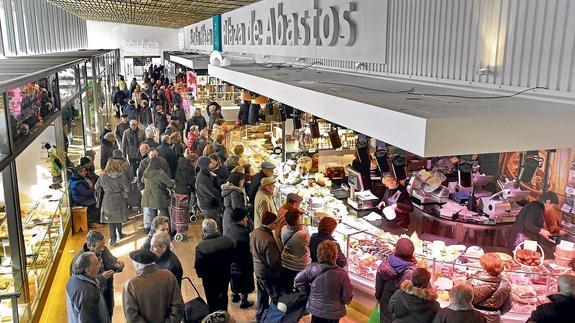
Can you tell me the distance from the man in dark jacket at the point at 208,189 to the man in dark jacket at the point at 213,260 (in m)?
2.16

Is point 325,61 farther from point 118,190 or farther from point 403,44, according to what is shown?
point 118,190

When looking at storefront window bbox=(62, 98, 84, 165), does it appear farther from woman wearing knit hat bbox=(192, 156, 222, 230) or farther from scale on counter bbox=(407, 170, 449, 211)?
scale on counter bbox=(407, 170, 449, 211)

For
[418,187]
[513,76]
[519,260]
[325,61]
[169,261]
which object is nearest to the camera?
[513,76]

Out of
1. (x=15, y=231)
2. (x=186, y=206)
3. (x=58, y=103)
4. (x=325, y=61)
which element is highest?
(x=325, y=61)

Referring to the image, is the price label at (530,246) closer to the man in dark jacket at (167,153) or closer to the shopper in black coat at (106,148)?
the man in dark jacket at (167,153)

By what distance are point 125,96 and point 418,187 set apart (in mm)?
15011

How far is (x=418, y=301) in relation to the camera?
13.5 feet

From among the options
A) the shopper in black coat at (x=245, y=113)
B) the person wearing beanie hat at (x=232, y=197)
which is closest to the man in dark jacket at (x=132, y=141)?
the shopper in black coat at (x=245, y=113)

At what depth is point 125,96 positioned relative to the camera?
2109cm

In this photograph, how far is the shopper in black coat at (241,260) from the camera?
6.07 metres

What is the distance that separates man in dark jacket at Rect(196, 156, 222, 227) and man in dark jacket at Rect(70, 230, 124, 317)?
2605 millimetres

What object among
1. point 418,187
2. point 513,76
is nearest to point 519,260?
point 513,76

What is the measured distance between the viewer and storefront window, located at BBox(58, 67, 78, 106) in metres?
10.1

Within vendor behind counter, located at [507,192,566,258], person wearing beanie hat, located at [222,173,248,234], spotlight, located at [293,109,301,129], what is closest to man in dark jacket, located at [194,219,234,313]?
person wearing beanie hat, located at [222,173,248,234]
